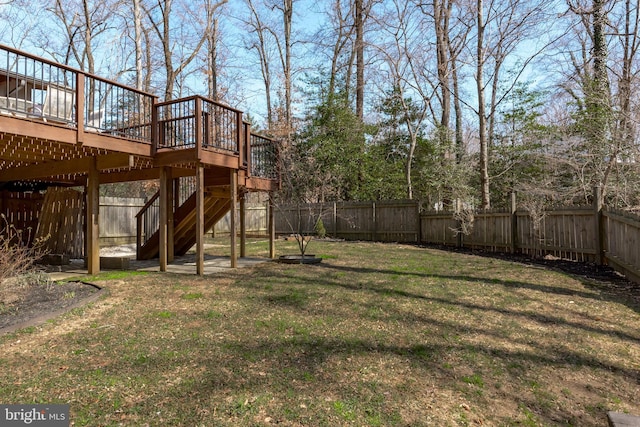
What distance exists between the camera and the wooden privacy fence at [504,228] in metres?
7.06

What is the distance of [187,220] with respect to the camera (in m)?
8.83

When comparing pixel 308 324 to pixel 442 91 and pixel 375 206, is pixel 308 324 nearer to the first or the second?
pixel 375 206

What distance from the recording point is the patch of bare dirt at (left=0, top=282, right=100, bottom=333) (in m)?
3.96

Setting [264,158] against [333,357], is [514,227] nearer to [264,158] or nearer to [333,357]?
[264,158]

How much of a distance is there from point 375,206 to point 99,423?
44.6ft

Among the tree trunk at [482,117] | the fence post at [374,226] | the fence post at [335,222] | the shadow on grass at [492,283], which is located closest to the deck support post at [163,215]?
the shadow on grass at [492,283]

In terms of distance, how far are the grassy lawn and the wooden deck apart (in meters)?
2.14

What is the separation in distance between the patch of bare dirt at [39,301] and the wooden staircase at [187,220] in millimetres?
3214

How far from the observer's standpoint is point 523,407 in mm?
2674

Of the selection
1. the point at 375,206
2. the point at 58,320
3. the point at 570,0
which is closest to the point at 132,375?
the point at 58,320

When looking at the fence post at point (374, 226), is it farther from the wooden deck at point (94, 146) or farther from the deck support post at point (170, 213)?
the deck support post at point (170, 213)

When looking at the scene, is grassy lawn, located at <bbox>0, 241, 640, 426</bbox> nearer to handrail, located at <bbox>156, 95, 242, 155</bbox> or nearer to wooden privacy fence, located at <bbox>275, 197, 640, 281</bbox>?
wooden privacy fence, located at <bbox>275, 197, 640, 281</bbox>

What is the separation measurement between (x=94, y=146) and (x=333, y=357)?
495 centimetres

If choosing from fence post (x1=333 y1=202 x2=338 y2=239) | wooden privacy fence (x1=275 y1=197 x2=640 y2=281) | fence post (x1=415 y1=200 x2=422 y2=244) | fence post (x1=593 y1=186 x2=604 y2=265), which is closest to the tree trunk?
wooden privacy fence (x1=275 y1=197 x2=640 y2=281)
